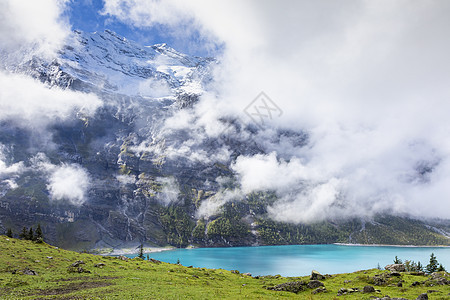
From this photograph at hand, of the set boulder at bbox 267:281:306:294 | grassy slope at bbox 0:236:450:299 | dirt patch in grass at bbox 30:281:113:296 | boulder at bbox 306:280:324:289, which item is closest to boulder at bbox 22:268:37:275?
grassy slope at bbox 0:236:450:299

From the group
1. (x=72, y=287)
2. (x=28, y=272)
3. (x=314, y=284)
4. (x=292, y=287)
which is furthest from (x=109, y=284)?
(x=314, y=284)

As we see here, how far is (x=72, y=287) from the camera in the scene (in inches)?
1380

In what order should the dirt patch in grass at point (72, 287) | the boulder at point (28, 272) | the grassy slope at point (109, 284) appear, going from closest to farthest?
the grassy slope at point (109, 284)
the dirt patch in grass at point (72, 287)
the boulder at point (28, 272)

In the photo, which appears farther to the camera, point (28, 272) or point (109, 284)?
point (28, 272)

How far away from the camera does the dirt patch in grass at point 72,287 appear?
31472mm

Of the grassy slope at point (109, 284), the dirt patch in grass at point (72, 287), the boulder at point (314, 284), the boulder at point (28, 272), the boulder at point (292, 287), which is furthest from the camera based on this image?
the boulder at point (28, 272)

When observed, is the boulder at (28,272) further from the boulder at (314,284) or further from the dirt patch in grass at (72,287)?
the boulder at (314,284)

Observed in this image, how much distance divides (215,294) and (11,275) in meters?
29.9

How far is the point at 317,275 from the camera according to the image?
152 feet

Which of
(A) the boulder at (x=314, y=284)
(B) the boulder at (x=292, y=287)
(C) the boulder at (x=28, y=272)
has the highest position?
(C) the boulder at (x=28, y=272)

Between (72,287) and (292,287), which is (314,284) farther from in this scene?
(72,287)

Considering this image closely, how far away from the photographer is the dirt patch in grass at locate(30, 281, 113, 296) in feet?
103

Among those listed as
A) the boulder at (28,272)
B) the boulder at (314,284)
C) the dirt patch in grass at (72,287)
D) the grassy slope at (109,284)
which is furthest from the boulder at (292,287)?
the boulder at (28,272)

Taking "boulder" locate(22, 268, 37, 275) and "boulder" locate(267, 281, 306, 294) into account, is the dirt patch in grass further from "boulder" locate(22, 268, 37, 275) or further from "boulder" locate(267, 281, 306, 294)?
"boulder" locate(267, 281, 306, 294)
